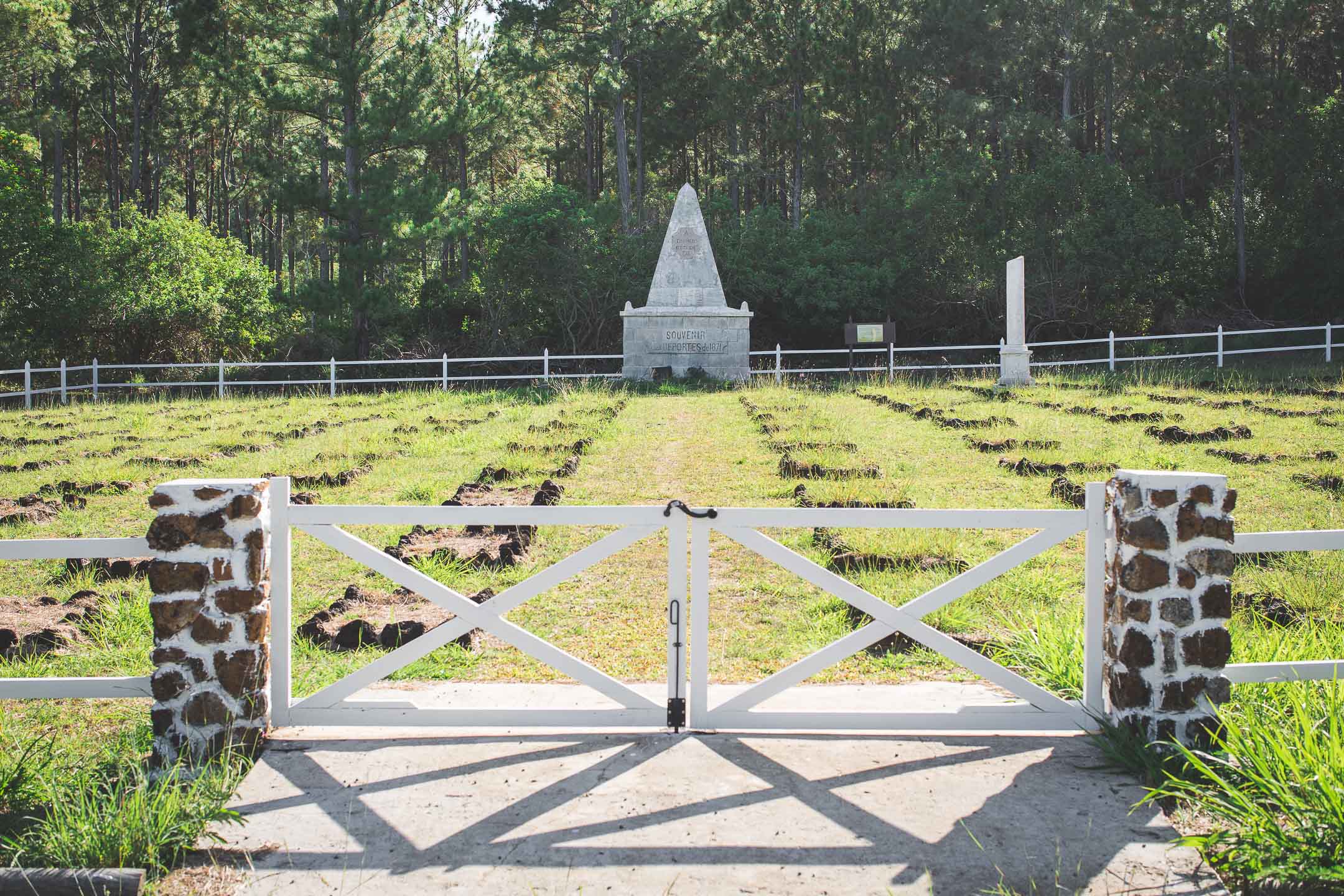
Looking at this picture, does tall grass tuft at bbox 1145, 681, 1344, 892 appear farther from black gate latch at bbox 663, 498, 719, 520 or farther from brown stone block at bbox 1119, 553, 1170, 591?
black gate latch at bbox 663, 498, 719, 520

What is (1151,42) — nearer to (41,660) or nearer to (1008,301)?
(1008,301)

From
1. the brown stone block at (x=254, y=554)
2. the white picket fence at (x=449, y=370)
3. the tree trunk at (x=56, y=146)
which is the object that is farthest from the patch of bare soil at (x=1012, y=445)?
the tree trunk at (x=56, y=146)

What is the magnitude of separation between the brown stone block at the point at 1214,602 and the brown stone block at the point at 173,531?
148 inches

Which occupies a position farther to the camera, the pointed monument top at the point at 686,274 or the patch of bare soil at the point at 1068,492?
the pointed monument top at the point at 686,274

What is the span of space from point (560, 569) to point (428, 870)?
1369 mm

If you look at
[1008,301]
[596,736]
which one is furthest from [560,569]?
[1008,301]

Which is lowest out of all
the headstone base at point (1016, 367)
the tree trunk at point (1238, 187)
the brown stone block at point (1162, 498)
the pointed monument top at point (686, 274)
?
the brown stone block at point (1162, 498)

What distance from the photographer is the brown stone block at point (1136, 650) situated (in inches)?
159

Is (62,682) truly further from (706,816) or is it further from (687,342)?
(687,342)

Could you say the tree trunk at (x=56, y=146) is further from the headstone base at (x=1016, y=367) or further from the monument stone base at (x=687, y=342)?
the headstone base at (x=1016, y=367)

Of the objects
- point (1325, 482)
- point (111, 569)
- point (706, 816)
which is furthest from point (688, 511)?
point (1325, 482)

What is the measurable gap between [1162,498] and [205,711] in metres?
3.68

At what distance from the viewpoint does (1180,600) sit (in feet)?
13.1

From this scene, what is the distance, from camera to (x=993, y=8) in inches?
1399
